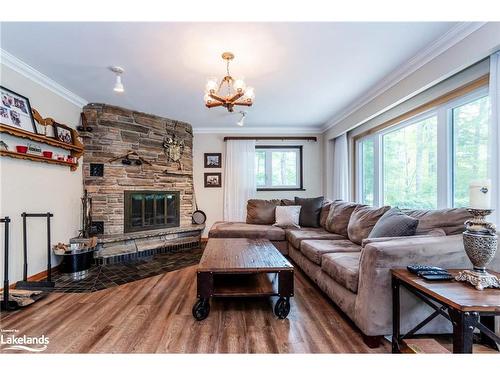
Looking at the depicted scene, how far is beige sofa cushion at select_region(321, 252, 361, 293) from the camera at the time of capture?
1.82 metres

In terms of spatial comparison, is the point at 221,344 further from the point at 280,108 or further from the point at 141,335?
the point at 280,108

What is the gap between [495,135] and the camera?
5.78ft

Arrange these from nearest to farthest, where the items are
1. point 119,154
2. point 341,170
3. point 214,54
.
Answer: point 214,54, point 119,154, point 341,170

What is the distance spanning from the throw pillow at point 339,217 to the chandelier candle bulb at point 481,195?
1892mm

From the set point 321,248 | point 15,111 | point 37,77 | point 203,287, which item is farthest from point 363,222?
point 37,77

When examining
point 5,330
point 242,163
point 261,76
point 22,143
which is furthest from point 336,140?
point 5,330

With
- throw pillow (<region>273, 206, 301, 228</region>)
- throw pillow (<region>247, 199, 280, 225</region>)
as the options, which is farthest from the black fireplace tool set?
throw pillow (<region>273, 206, 301, 228</region>)

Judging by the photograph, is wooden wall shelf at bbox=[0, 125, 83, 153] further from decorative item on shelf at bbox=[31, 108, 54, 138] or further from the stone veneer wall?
the stone veneer wall

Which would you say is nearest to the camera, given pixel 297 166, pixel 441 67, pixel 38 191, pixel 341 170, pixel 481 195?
pixel 481 195

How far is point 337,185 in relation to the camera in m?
4.66

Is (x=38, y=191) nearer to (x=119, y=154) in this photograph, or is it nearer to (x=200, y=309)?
(x=119, y=154)

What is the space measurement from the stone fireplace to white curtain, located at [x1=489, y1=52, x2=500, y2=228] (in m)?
4.12

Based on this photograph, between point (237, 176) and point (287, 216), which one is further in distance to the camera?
point (237, 176)

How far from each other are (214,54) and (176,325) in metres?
2.43
